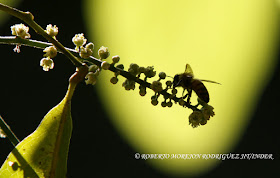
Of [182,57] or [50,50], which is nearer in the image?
[50,50]

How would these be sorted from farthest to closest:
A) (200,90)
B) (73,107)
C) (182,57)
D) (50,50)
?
(73,107) → (182,57) → (200,90) → (50,50)

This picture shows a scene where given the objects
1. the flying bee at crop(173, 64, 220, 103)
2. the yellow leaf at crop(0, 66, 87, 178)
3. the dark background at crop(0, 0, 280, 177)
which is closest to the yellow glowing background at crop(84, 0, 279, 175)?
the dark background at crop(0, 0, 280, 177)

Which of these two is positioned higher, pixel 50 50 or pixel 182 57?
pixel 50 50

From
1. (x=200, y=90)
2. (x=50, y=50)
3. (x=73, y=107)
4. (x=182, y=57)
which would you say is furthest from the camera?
(x=73, y=107)

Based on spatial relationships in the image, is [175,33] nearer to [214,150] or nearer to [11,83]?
[214,150]

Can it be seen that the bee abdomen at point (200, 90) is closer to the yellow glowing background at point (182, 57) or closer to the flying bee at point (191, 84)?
the flying bee at point (191, 84)

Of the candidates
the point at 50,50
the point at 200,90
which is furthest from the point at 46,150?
the point at 200,90

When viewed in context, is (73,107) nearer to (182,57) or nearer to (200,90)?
(182,57)

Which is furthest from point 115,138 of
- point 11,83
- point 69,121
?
point 69,121
